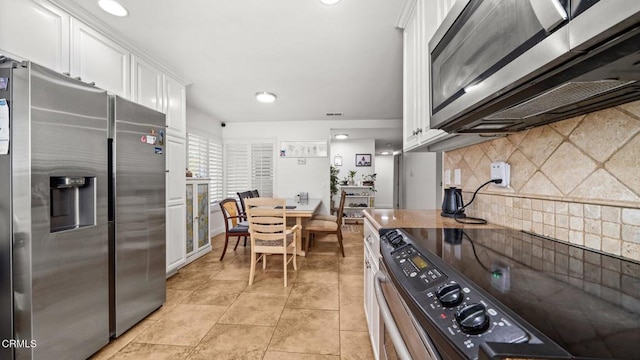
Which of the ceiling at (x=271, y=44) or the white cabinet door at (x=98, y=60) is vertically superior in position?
the ceiling at (x=271, y=44)

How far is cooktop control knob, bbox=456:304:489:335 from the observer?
1.43 ft

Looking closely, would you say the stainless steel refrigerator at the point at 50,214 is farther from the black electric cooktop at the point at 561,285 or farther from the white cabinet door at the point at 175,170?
the black electric cooktop at the point at 561,285

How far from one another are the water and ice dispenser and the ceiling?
1297mm

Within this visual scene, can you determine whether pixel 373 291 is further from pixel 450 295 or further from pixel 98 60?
pixel 98 60

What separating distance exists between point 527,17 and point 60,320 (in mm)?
2352

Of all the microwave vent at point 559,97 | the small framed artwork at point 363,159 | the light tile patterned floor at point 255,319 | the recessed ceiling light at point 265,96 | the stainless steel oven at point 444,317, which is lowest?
the light tile patterned floor at point 255,319

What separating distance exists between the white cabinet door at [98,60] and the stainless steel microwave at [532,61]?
97.1 inches

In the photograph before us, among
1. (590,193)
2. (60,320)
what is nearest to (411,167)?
(590,193)

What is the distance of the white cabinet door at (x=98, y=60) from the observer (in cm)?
179

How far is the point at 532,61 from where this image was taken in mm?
515

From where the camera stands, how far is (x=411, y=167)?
4.84 metres

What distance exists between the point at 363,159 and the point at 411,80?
18.3ft

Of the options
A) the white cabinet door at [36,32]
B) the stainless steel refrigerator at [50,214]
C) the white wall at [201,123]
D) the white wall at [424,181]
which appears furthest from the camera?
the white wall at [201,123]

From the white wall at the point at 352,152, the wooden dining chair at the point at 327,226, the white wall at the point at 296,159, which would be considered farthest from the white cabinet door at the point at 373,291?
the white wall at the point at 352,152
